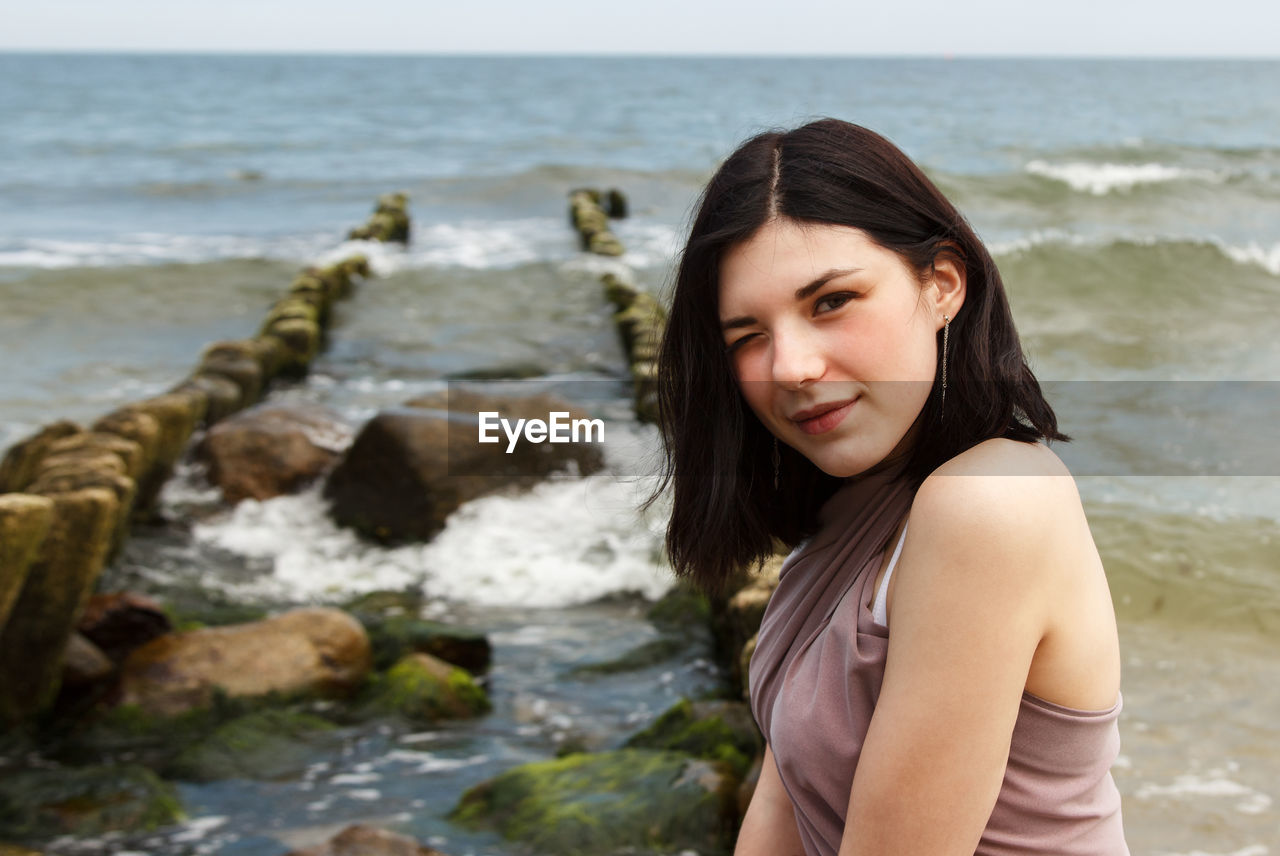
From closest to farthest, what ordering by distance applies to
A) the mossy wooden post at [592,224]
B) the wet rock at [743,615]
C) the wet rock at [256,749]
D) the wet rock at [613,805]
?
the wet rock at [613,805], the wet rock at [256,749], the wet rock at [743,615], the mossy wooden post at [592,224]

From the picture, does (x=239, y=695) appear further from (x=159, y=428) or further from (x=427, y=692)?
(x=159, y=428)

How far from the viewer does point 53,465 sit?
5.36 meters

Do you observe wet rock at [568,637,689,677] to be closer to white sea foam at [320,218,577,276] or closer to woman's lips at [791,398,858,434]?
woman's lips at [791,398,858,434]

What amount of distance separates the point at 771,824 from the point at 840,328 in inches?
34.6

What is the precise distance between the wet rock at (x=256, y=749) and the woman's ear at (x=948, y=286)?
353 cm

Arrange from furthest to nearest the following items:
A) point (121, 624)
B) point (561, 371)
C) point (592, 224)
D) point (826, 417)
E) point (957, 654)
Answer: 1. point (592, 224)
2. point (561, 371)
3. point (121, 624)
4. point (826, 417)
5. point (957, 654)

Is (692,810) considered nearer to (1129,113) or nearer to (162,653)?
(162,653)

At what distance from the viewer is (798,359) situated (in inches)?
60.7

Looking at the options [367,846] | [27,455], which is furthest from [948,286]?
[27,455]

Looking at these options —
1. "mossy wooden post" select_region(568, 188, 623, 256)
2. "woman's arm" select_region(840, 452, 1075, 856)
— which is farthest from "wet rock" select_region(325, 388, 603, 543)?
"mossy wooden post" select_region(568, 188, 623, 256)

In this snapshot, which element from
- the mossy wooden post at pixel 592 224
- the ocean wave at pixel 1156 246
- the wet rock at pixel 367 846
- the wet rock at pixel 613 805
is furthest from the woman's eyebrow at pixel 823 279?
the ocean wave at pixel 1156 246

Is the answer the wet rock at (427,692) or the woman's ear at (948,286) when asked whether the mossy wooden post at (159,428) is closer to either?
the wet rock at (427,692)

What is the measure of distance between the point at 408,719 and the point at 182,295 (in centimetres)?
1257

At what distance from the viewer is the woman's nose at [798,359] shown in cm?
154
